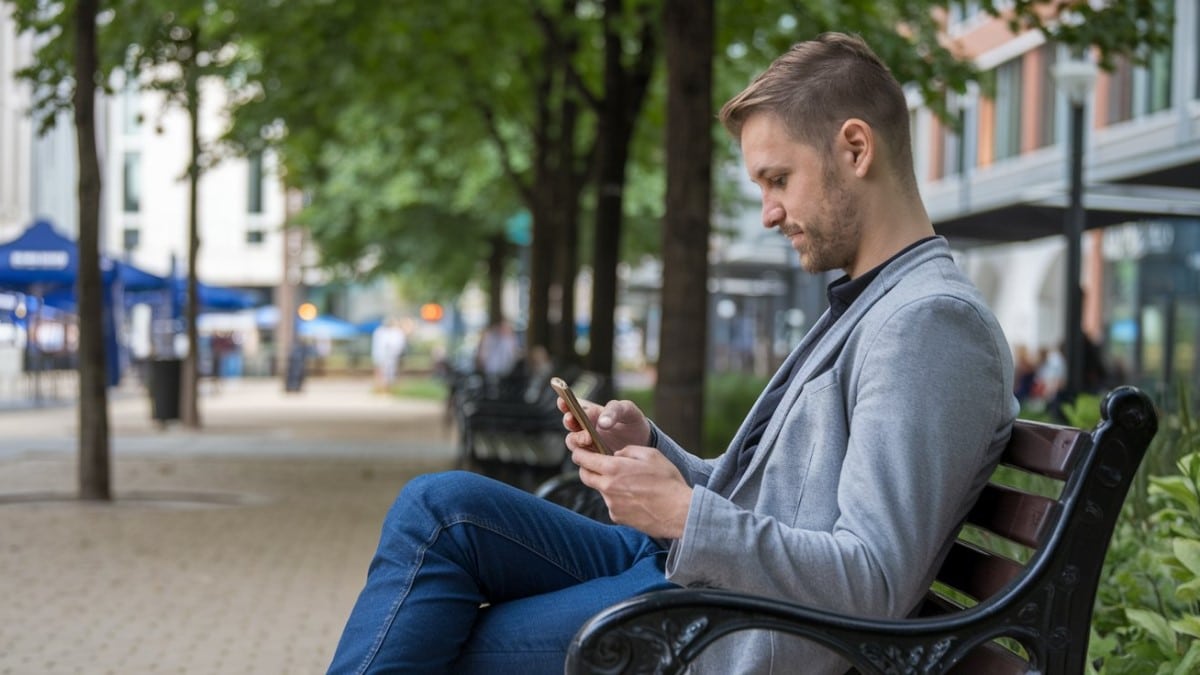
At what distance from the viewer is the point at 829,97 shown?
2570 millimetres

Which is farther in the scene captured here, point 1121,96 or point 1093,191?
point 1121,96

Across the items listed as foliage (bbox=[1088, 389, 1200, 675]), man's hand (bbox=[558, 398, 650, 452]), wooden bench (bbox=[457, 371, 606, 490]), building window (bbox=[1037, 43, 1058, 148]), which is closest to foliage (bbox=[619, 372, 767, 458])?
wooden bench (bbox=[457, 371, 606, 490])

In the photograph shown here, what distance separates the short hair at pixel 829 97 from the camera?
2.57 metres

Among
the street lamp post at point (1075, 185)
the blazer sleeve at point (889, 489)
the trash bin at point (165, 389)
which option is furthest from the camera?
the trash bin at point (165, 389)

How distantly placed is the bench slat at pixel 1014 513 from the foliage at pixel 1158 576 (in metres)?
0.75

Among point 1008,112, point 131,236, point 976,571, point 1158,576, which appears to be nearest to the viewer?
point 976,571

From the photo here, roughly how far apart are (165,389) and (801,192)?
19571mm

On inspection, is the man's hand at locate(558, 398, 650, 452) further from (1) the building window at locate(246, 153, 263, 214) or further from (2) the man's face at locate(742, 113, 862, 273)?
(1) the building window at locate(246, 153, 263, 214)

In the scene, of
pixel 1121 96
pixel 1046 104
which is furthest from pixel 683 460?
pixel 1046 104

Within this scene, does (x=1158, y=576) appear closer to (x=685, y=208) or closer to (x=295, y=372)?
(x=685, y=208)

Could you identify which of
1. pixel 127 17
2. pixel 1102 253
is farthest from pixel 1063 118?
pixel 127 17

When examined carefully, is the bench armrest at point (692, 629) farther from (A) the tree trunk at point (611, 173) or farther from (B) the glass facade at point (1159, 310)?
(B) the glass facade at point (1159, 310)

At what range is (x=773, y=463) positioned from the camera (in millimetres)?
2576

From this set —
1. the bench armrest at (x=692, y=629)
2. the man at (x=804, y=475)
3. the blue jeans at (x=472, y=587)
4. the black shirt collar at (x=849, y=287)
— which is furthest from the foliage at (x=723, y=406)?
the bench armrest at (x=692, y=629)
